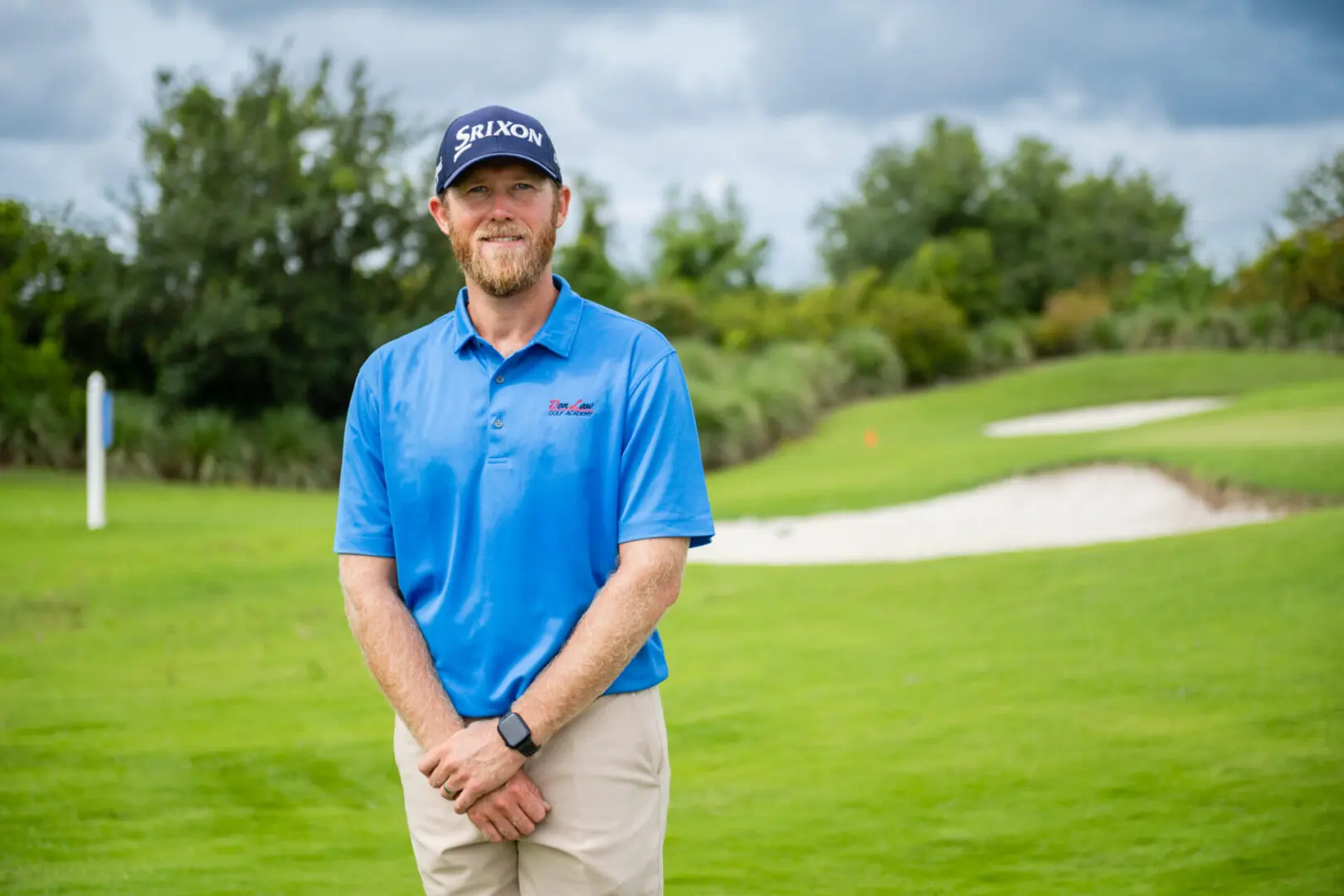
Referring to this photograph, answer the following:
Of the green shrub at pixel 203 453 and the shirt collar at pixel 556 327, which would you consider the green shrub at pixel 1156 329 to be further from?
the shirt collar at pixel 556 327

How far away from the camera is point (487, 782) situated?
2.39m

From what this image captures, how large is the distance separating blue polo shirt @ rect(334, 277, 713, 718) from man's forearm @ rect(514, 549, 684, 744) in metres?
0.06

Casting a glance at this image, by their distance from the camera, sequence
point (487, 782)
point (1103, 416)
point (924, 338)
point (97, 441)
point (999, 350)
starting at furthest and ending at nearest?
point (999, 350) → point (924, 338) → point (1103, 416) → point (97, 441) → point (487, 782)

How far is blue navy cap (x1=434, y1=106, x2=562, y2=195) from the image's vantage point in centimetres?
251

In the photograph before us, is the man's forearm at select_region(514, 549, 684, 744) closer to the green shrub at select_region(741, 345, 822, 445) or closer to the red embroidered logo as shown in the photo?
the red embroidered logo

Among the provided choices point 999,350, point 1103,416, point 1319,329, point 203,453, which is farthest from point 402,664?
point 999,350

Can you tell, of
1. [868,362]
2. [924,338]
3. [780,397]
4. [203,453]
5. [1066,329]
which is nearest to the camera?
[203,453]

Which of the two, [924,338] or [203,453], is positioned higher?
[924,338]

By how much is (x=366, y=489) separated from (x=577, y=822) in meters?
0.74

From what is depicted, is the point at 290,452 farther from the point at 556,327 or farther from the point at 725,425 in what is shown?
the point at 556,327

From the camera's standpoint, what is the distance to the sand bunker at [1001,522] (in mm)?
11930

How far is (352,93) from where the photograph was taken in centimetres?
2244

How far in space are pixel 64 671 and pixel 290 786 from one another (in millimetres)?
2672

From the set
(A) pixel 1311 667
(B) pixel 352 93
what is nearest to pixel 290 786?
(A) pixel 1311 667
